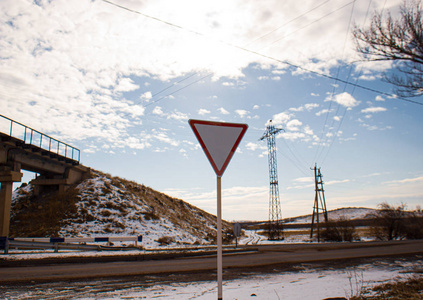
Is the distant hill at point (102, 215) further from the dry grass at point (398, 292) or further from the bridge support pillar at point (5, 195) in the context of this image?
the dry grass at point (398, 292)

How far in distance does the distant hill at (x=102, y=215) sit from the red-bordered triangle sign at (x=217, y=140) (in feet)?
72.3

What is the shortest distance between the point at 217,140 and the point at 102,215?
27.4 metres

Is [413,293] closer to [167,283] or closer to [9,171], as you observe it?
[167,283]

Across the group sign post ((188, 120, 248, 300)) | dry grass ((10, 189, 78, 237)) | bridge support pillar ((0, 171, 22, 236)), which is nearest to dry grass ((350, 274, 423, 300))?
sign post ((188, 120, 248, 300))

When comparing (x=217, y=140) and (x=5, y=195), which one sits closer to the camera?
(x=217, y=140)

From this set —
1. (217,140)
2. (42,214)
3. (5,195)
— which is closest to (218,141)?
(217,140)

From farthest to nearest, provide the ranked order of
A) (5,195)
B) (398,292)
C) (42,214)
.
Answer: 1. (42,214)
2. (5,195)
3. (398,292)

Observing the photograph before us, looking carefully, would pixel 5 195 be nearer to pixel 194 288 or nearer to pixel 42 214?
pixel 42 214

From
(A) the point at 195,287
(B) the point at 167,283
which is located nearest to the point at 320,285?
(A) the point at 195,287

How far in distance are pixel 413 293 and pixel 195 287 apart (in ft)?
15.8

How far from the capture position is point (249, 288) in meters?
7.73

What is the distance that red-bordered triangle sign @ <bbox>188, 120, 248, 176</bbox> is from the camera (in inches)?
174

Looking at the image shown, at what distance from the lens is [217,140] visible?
176 inches

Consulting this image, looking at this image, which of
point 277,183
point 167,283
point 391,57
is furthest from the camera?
point 277,183
